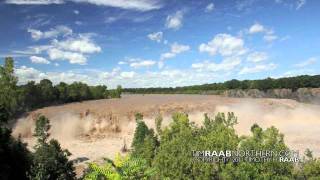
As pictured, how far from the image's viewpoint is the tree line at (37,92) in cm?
9275

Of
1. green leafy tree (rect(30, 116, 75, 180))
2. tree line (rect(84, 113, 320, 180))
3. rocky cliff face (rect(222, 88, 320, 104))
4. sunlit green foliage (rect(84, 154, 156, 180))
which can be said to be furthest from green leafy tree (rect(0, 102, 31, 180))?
rocky cliff face (rect(222, 88, 320, 104))

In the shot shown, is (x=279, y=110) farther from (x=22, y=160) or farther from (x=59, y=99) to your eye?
(x=22, y=160)

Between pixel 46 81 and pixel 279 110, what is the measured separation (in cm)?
5775

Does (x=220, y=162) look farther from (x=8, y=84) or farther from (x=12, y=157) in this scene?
(x=8, y=84)

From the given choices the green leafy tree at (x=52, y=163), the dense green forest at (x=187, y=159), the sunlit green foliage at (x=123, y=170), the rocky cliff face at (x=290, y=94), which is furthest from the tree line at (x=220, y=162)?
the rocky cliff face at (x=290, y=94)

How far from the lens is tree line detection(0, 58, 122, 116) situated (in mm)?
92750

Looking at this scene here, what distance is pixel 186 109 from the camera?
317 feet

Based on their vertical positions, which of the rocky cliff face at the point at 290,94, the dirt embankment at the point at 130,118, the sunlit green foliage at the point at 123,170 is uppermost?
the rocky cliff face at the point at 290,94

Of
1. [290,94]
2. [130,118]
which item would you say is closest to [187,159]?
[130,118]

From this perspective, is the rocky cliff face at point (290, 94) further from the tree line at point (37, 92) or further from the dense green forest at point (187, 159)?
the dense green forest at point (187, 159)

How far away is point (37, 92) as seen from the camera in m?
105

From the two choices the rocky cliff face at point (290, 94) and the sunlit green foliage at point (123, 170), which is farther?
the rocky cliff face at point (290, 94)

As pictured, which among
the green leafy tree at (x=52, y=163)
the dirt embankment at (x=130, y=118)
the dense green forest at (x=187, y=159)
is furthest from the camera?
the dirt embankment at (x=130, y=118)

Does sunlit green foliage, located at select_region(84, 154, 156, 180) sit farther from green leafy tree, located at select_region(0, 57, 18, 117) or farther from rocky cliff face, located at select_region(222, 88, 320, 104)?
rocky cliff face, located at select_region(222, 88, 320, 104)
